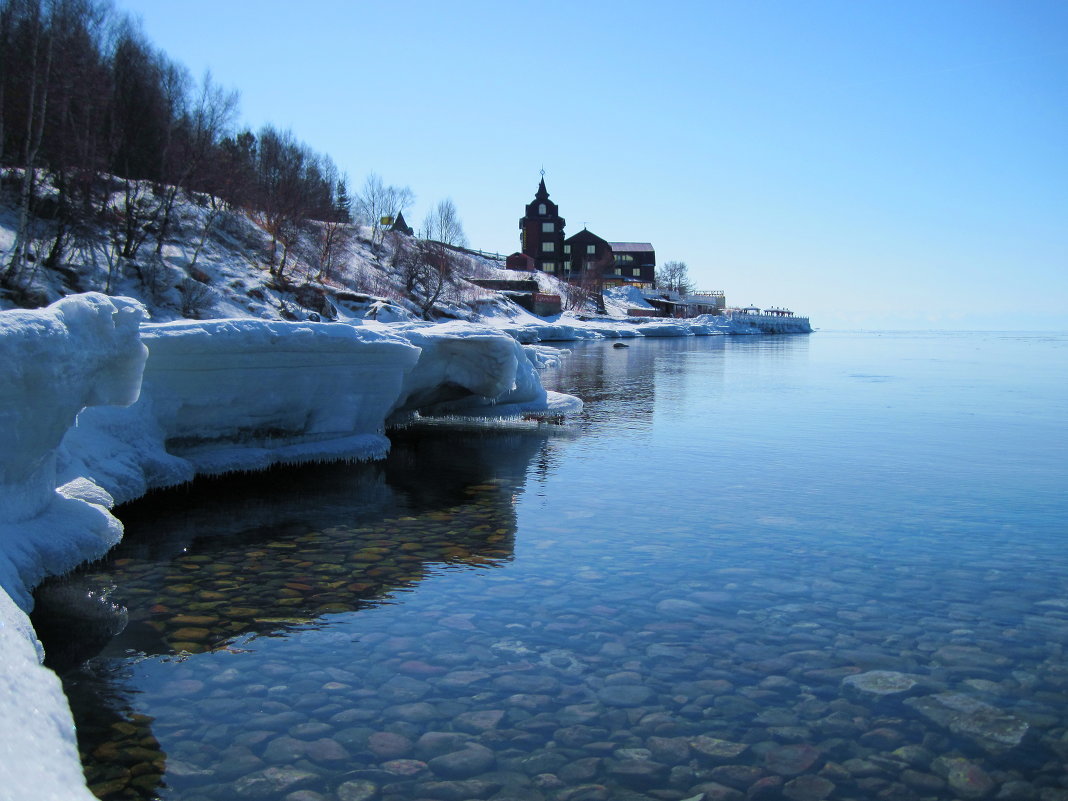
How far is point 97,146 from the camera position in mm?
31719

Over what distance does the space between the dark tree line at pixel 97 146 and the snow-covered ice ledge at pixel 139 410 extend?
49.3 ft

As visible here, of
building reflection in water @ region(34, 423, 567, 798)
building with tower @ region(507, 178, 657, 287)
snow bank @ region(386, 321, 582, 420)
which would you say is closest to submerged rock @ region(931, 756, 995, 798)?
building reflection in water @ region(34, 423, 567, 798)

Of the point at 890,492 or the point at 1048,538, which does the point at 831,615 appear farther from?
the point at 890,492

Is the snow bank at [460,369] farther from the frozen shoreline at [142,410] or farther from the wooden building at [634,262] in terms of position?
the wooden building at [634,262]

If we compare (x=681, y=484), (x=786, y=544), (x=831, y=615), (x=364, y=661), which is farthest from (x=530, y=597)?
(x=681, y=484)

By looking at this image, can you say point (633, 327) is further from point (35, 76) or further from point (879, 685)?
point (879, 685)

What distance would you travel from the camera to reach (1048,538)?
361 inches

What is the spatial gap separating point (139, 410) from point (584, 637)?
6324mm

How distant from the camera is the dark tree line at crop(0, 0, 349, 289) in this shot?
78.2 ft

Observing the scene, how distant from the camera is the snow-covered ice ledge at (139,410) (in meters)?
4.11

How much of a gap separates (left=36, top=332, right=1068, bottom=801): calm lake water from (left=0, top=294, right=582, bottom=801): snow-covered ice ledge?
55cm

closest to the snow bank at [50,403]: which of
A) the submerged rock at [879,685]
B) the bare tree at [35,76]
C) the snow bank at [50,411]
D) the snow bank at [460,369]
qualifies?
the snow bank at [50,411]

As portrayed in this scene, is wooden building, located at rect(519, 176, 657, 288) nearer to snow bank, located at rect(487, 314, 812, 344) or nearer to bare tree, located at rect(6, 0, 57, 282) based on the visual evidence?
snow bank, located at rect(487, 314, 812, 344)

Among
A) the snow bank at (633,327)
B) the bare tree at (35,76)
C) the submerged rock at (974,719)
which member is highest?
the bare tree at (35,76)
